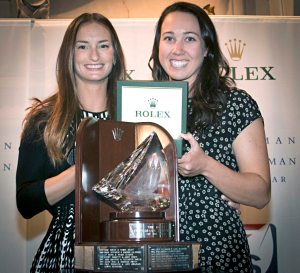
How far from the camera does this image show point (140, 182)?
1305mm

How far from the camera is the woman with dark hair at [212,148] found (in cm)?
161

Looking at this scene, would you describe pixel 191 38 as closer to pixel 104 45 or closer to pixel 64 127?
pixel 104 45

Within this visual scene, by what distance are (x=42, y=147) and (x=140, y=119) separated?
0.45m

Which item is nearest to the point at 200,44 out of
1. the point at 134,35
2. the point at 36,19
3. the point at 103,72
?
the point at 103,72

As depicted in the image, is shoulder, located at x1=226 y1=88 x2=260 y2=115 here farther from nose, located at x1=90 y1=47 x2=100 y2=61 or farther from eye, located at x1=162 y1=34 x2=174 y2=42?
nose, located at x1=90 y1=47 x2=100 y2=61

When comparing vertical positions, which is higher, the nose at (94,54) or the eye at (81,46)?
the eye at (81,46)

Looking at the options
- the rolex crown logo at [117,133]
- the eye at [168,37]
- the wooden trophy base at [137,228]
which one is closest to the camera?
the wooden trophy base at [137,228]

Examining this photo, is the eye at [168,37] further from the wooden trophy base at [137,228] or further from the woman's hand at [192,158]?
the wooden trophy base at [137,228]

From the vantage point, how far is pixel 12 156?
3.28 m

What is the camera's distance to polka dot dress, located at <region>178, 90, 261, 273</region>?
1633 mm

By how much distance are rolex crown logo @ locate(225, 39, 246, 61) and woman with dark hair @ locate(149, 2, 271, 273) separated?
4.65 ft

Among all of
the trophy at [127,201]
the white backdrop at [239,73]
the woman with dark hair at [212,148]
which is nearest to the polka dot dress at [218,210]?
the woman with dark hair at [212,148]

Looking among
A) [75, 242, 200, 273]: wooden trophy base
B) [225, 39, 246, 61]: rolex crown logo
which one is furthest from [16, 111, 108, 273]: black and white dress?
[225, 39, 246, 61]: rolex crown logo

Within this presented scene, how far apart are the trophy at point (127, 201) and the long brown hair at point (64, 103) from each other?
47 cm
